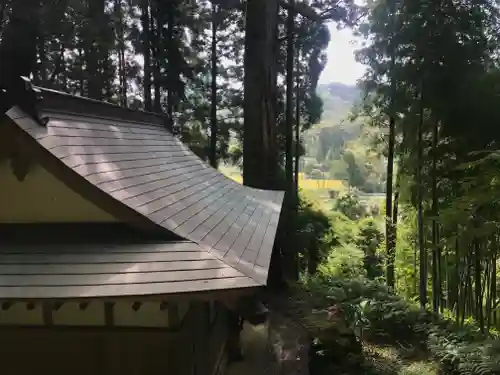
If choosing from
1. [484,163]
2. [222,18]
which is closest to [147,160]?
[484,163]

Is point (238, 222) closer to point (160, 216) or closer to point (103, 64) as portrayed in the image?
point (160, 216)

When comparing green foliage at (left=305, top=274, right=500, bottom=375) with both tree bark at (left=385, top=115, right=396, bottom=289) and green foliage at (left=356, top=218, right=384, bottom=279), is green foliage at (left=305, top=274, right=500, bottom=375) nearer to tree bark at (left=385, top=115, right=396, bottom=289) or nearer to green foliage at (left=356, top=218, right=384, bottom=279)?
tree bark at (left=385, top=115, right=396, bottom=289)

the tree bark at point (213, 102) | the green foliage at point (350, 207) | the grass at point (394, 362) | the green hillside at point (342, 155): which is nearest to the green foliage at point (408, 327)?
the grass at point (394, 362)

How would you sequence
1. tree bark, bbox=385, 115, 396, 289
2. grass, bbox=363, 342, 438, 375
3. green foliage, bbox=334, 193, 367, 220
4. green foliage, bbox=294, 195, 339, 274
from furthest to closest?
green foliage, bbox=334, 193, 367, 220, green foliage, bbox=294, 195, 339, 274, tree bark, bbox=385, 115, 396, 289, grass, bbox=363, 342, 438, 375

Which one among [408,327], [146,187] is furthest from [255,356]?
[146,187]

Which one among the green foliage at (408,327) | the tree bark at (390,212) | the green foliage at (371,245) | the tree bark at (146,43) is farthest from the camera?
the green foliage at (371,245)

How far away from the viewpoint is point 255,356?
21.5 ft

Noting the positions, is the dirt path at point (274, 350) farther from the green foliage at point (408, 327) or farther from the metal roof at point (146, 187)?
the metal roof at point (146, 187)

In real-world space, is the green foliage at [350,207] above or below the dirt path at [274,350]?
above

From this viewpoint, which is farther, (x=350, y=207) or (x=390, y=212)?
(x=350, y=207)

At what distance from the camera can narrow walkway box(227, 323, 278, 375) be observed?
6.05 m

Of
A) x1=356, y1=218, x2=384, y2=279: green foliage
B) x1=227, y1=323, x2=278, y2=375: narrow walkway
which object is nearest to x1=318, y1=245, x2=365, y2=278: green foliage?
x1=356, y1=218, x2=384, y2=279: green foliage

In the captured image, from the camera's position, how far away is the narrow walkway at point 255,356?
6.05 metres

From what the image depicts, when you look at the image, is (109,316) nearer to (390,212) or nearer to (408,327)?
(408,327)
